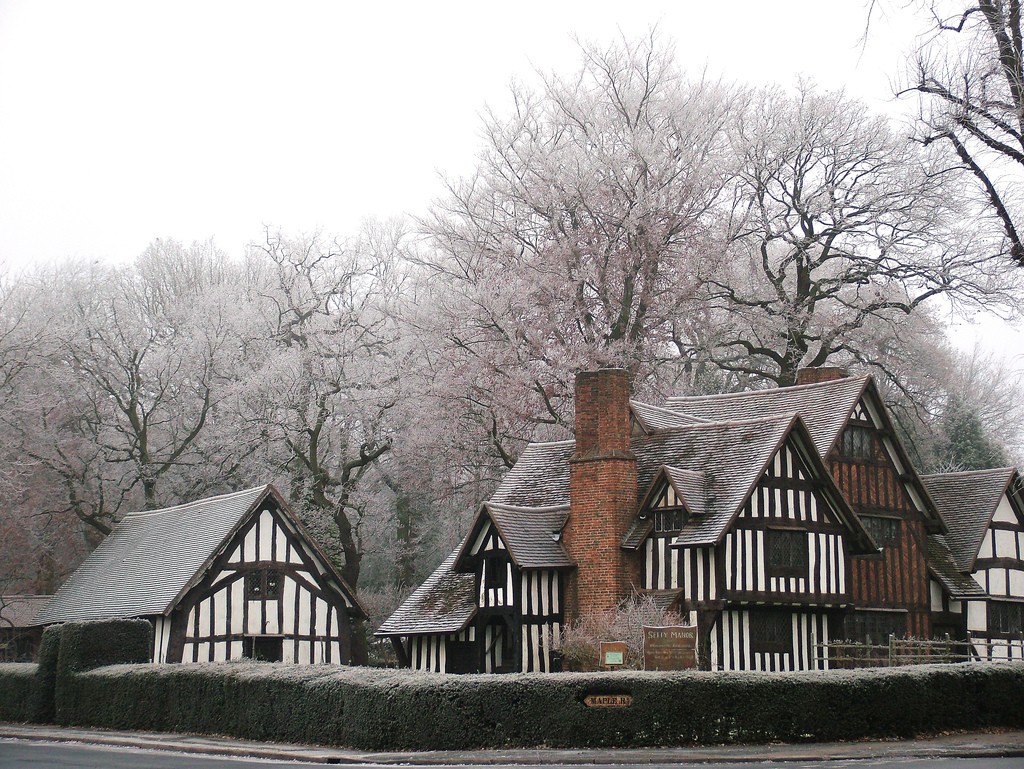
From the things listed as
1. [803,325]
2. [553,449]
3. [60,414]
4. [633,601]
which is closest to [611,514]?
[633,601]

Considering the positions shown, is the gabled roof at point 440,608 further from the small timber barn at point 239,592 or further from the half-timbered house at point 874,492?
the half-timbered house at point 874,492

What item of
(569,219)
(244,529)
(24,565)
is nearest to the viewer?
(244,529)

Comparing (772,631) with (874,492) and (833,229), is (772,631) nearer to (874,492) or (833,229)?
(874,492)

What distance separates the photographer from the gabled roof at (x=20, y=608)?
45.7m

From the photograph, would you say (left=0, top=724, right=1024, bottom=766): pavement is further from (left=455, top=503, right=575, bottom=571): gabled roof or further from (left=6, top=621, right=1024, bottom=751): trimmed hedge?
(left=455, top=503, right=575, bottom=571): gabled roof

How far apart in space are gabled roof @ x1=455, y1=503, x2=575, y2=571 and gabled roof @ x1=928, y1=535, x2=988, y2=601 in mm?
10893

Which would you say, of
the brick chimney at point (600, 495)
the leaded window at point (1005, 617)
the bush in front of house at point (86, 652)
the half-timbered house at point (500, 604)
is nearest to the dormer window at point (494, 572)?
the half-timbered house at point (500, 604)

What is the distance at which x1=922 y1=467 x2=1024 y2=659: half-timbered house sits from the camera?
34750 millimetres

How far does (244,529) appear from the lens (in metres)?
33.8

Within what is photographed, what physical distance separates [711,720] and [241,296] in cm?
3629

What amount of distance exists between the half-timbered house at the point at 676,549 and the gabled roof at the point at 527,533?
0.12 feet

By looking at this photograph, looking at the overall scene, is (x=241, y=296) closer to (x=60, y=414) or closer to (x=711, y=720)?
(x=60, y=414)

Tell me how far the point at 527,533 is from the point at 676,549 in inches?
141

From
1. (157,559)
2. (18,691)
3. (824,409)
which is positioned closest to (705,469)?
(824,409)
